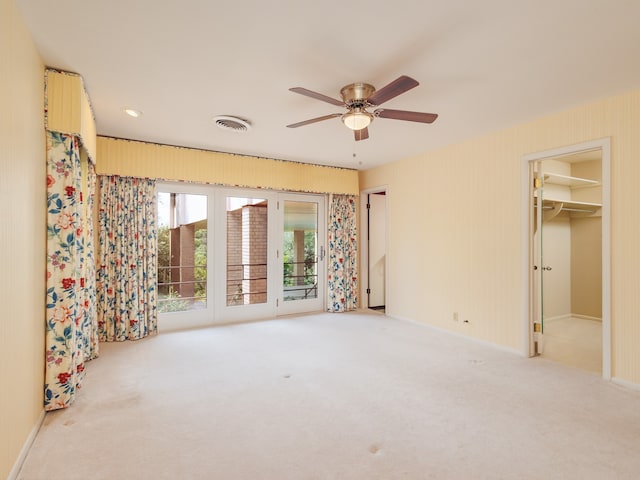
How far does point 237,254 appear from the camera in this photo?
16.2 ft

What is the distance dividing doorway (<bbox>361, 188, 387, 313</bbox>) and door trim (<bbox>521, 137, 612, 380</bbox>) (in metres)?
2.68

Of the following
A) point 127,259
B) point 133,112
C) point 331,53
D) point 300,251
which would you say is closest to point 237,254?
point 300,251

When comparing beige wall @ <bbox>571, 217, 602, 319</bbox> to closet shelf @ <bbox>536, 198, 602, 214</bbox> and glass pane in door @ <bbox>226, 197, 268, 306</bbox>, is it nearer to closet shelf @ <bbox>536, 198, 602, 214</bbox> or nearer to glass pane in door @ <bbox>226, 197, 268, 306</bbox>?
closet shelf @ <bbox>536, 198, 602, 214</bbox>

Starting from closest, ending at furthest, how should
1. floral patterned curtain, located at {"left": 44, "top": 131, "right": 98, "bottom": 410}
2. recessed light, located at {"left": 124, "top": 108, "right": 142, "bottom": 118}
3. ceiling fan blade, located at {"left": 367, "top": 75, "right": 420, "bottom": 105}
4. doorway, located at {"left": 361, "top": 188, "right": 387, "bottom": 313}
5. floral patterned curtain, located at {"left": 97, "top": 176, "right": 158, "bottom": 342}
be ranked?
ceiling fan blade, located at {"left": 367, "top": 75, "right": 420, "bottom": 105} → floral patterned curtain, located at {"left": 44, "top": 131, "right": 98, "bottom": 410} → recessed light, located at {"left": 124, "top": 108, "right": 142, "bottom": 118} → floral patterned curtain, located at {"left": 97, "top": 176, "right": 158, "bottom": 342} → doorway, located at {"left": 361, "top": 188, "right": 387, "bottom": 313}

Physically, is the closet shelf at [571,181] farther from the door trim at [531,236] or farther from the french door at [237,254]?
the french door at [237,254]

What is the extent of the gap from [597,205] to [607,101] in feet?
8.38

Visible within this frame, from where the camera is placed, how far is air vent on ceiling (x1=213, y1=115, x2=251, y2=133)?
3312 mm

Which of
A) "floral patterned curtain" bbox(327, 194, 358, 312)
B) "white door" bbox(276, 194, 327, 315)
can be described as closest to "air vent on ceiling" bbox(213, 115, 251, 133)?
"white door" bbox(276, 194, 327, 315)
